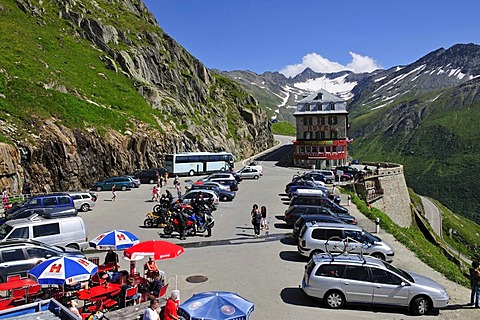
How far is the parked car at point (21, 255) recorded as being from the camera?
13.6 metres

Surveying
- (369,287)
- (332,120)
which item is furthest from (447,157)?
(369,287)

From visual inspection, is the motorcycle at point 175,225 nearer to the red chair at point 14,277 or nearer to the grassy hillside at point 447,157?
the red chair at point 14,277

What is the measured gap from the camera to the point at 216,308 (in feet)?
30.8

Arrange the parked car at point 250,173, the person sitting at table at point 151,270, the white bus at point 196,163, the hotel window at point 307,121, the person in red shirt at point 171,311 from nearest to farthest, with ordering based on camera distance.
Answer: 1. the person in red shirt at point 171,311
2. the person sitting at table at point 151,270
3. the white bus at point 196,163
4. the parked car at point 250,173
5. the hotel window at point 307,121

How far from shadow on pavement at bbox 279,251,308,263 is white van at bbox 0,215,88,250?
9.48 metres

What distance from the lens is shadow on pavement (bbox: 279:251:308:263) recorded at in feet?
59.6

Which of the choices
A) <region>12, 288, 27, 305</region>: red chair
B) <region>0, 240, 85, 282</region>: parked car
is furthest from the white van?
<region>12, 288, 27, 305</region>: red chair

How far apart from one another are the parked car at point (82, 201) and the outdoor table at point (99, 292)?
18.4 metres

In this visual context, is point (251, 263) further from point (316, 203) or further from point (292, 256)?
point (316, 203)

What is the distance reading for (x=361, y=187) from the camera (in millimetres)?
46406

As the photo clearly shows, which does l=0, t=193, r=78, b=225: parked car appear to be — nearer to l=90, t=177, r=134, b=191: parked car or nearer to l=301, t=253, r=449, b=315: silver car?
l=90, t=177, r=134, b=191: parked car

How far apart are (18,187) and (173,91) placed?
45288 millimetres

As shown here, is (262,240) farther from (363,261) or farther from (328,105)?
(328,105)

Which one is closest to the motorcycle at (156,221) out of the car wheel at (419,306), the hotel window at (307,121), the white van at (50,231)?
the white van at (50,231)
